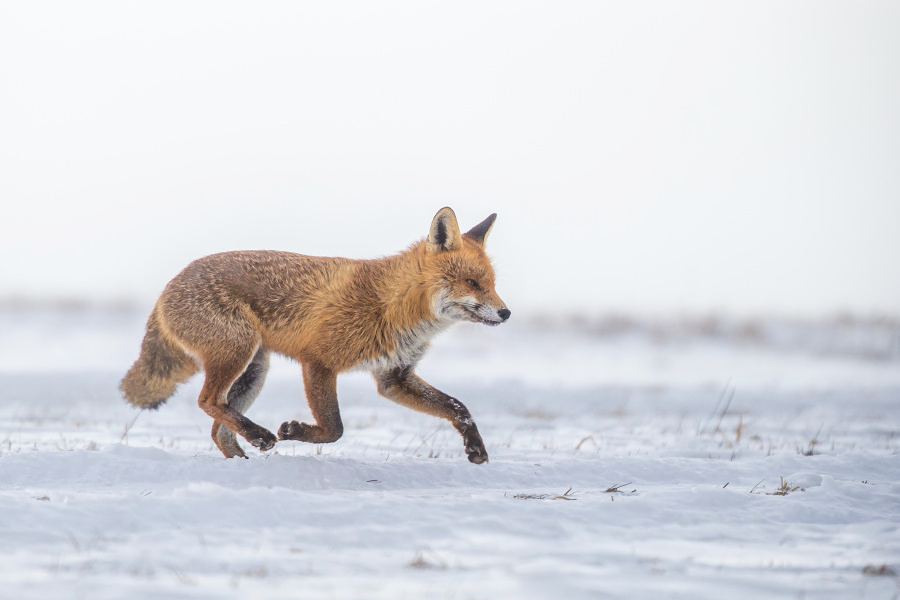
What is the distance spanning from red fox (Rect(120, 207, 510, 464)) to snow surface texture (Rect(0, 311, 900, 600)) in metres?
0.49

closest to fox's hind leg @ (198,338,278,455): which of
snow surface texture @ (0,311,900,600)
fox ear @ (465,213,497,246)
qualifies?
snow surface texture @ (0,311,900,600)

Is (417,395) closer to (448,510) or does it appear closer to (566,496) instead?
(566,496)

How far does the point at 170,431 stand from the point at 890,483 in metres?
6.09

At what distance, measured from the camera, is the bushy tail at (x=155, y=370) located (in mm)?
6211

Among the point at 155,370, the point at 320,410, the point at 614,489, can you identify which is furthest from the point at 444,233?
the point at 155,370

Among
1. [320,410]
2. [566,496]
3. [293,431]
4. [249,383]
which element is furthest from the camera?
[249,383]

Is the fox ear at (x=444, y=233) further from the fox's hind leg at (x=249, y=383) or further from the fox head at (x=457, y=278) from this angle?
the fox's hind leg at (x=249, y=383)

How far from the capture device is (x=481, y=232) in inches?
262

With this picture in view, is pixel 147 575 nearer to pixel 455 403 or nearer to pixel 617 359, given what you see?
pixel 455 403

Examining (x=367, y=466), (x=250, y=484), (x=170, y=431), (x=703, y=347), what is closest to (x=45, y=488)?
(x=250, y=484)

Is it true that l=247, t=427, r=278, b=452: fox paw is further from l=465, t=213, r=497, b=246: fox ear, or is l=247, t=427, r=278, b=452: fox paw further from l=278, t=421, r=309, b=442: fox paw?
l=465, t=213, r=497, b=246: fox ear

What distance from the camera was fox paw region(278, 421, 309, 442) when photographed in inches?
211

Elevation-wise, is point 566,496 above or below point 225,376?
above

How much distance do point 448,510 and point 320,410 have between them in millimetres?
2008
